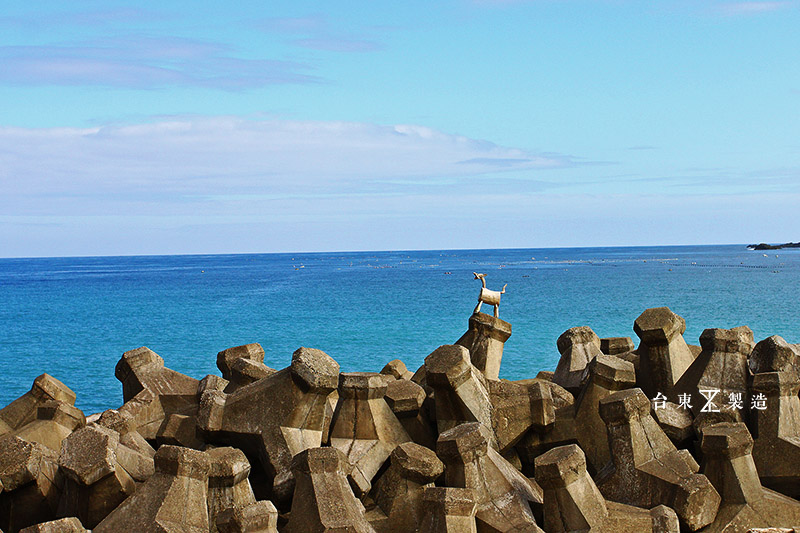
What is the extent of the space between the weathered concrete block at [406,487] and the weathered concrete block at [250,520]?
24.1 inches

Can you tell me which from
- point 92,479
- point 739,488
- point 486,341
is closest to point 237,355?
point 486,341

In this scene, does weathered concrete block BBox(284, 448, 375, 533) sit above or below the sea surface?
above

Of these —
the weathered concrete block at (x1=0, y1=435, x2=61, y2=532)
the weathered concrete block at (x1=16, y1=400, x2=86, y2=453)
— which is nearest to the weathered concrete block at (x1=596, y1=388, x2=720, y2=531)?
the weathered concrete block at (x1=0, y1=435, x2=61, y2=532)

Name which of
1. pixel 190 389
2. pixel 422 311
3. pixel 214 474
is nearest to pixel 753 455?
pixel 214 474

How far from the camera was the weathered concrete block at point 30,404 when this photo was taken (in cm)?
576

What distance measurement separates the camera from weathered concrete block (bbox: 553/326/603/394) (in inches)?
238

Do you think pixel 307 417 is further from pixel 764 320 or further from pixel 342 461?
pixel 764 320

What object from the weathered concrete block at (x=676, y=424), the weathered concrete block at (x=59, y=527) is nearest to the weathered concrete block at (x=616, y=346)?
the weathered concrete block at (x=676, y=424)

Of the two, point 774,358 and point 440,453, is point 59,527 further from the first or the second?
point 774,358

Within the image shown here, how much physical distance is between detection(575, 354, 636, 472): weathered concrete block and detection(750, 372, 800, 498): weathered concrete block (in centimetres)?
77

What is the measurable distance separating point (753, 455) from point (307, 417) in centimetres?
252

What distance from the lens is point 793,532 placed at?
149 inches

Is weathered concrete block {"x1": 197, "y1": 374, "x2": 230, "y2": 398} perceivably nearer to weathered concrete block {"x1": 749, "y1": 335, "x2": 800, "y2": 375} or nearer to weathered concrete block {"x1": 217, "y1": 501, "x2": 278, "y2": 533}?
weathered concrete block {"x1": 217, "y1": 501, "x2": 278, "y2": 533}

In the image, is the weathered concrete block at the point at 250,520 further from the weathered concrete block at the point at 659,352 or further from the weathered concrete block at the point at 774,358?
the weathered concrete block at the point at 774,358
